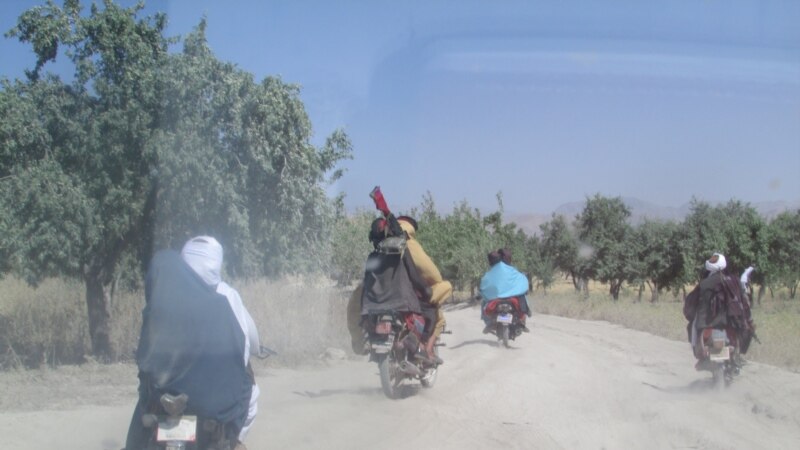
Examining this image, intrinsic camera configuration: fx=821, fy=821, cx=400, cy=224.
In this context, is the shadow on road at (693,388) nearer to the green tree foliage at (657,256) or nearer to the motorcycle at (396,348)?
the motorcycle at (396,348)

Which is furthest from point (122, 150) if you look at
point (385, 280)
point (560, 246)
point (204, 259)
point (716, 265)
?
point (560, 246)

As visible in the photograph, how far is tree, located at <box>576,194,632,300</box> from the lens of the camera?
52.7m

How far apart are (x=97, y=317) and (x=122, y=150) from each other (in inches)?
98.7

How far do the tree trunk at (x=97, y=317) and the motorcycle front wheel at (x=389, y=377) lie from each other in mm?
4331

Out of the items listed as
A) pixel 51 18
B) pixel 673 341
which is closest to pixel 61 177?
pixel 51 18

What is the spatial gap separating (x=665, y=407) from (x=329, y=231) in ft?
21.2

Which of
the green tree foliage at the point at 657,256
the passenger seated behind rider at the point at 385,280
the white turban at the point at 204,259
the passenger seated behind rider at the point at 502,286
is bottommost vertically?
the green tree foliage at the point at 657,256

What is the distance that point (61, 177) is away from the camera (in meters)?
10.4

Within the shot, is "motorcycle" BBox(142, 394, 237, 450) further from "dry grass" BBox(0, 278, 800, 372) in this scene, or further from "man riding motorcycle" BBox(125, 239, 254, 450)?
"dry grass" BBox(0, 278, 800, 372)

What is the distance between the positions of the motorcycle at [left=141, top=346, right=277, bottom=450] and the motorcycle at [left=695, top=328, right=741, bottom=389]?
772cm

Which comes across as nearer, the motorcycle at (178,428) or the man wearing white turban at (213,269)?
the motorcycle at (178,428)

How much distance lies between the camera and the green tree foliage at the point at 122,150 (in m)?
10.4

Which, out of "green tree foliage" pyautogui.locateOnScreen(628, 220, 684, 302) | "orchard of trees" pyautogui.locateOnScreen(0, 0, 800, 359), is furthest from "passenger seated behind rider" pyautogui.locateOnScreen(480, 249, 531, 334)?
"green tree foliage" pyautogui.locateOnScreen(628, 220, 684, 302)

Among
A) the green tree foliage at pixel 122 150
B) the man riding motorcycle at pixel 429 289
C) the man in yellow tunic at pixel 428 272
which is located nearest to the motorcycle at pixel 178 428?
the man riding motorcycle at pixel 429 289
